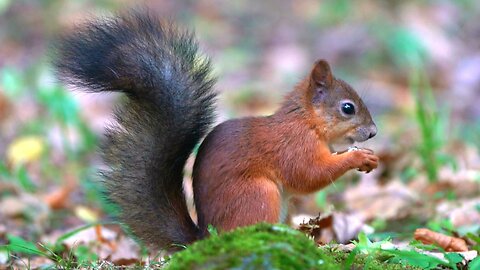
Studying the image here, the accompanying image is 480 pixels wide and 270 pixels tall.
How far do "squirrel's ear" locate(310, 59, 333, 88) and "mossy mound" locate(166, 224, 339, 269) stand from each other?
46.0 inches

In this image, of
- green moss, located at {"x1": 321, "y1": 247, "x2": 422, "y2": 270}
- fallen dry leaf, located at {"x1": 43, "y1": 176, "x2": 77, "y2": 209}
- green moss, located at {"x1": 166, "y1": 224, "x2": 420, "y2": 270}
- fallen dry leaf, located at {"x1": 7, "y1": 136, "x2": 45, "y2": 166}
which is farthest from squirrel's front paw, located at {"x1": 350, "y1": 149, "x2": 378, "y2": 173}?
fallen dry leaf, located at {"x1": 7, "y1": 136, "x2": 45, "y2": 166}

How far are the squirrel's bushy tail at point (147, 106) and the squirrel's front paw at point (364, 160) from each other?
21.3 inches

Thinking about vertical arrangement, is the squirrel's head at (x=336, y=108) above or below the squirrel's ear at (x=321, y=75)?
below

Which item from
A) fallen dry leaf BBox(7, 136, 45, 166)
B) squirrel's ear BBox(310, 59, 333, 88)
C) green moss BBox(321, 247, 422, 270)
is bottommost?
green moss BBox(321, 247, 422, 270)

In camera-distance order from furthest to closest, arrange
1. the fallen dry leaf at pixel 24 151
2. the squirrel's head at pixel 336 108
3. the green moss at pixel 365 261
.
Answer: the fallen dry leaf at pixel 24 151 < the squirrel's head at pixel 336 108 < the green moss at pixel 365 261

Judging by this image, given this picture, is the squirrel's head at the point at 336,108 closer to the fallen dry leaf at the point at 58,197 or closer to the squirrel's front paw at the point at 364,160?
the squirrel's front paw at the point at 364,160

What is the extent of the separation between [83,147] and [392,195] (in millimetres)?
2416

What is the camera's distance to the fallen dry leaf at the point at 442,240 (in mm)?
3033

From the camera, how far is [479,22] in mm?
9711

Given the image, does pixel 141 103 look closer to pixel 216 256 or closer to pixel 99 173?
pixel 99 173

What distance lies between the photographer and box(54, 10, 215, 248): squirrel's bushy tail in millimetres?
2826

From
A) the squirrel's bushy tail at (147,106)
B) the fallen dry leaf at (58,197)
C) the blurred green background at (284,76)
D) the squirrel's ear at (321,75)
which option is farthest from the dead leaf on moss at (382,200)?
the fallen dry leaf at (58,197)

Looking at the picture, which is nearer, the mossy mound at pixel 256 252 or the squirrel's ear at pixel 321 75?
the mossy mound at pixel 256 252

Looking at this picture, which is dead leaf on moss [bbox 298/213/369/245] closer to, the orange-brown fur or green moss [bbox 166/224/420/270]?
the orange-brown fur
